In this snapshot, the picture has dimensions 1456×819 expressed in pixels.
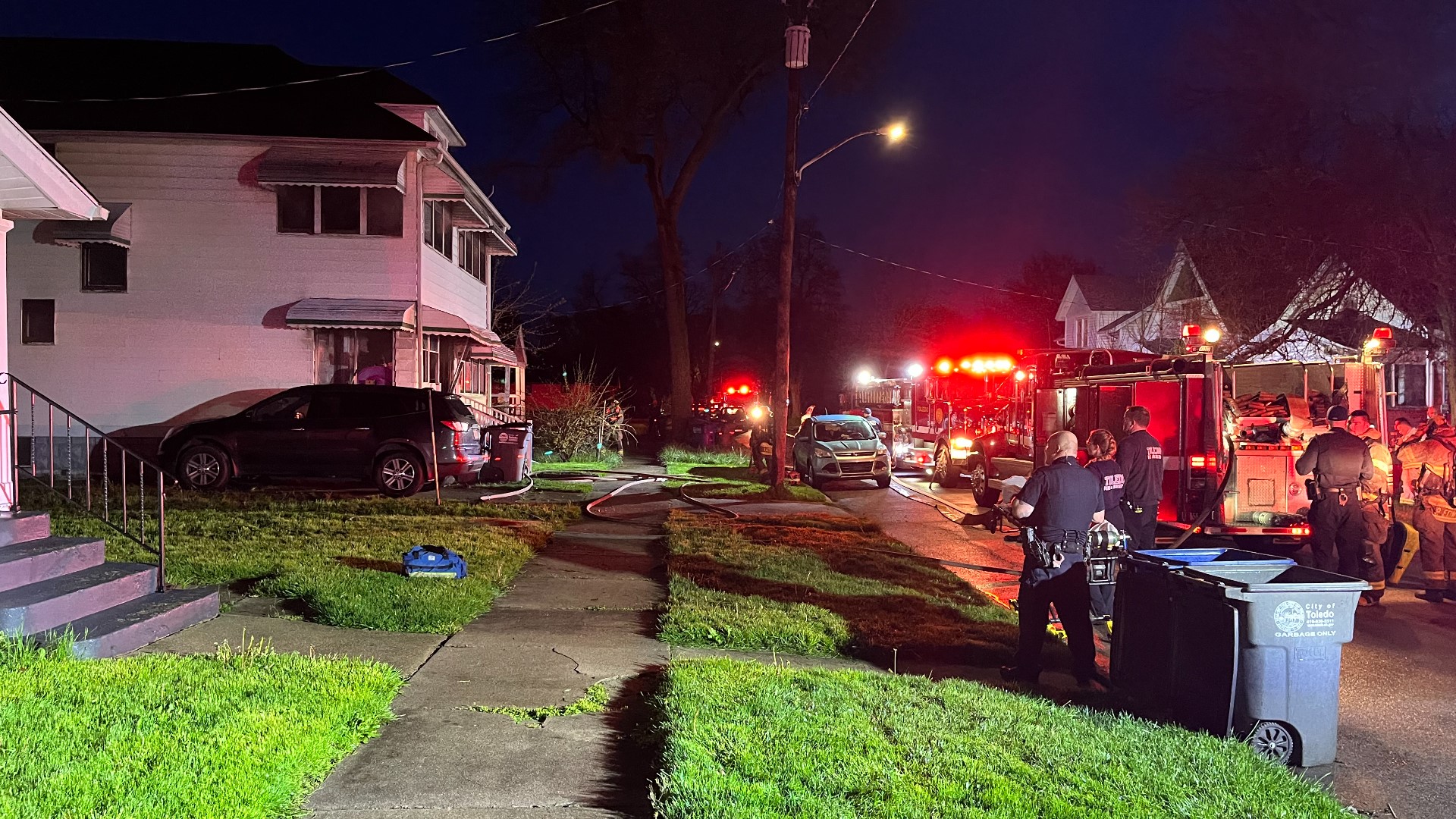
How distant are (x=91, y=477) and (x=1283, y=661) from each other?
Result: 58.9ft

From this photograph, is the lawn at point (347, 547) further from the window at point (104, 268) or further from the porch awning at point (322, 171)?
the window at point (104, 268)

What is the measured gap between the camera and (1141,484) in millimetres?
9828

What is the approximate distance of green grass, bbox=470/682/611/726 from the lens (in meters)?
5.41

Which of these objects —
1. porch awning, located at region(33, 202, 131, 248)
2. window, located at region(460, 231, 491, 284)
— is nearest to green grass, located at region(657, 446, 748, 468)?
window, located at region(460, 231, 491, 284)

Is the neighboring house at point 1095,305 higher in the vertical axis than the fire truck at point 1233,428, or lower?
higher

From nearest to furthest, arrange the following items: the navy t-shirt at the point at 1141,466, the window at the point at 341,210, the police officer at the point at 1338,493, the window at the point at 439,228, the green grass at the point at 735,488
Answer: the police officer at the point at 1338,493
the navy t-shirt at the point at 1141,466
the green grass at the point at 735,488
the window at the point at 341,210
the window at the point at 439,228

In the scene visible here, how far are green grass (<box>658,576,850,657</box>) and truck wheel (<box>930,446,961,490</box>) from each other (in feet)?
37.5

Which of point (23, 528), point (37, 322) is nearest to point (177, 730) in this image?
point (23, 528)

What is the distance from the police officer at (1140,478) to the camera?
32.1 feet

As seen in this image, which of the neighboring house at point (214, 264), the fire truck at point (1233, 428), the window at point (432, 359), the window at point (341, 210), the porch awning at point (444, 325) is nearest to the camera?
the fire truck at point (1233, 428)

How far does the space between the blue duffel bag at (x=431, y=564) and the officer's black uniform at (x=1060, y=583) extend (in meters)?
4.76

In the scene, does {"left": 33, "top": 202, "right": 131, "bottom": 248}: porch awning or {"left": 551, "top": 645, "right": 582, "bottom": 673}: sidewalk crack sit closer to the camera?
{"left": 551, "top": 645, "right": 582, "bottom": 673}: sidewalk crack

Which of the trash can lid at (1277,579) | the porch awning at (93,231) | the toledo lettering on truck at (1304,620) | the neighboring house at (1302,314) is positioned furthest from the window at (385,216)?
the toledo lettering on truck at (1304,620)

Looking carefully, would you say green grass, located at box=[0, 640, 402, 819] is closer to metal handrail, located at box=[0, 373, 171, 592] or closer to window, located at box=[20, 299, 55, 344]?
metal handrail, located at box=[0, 373, 171, 592]
